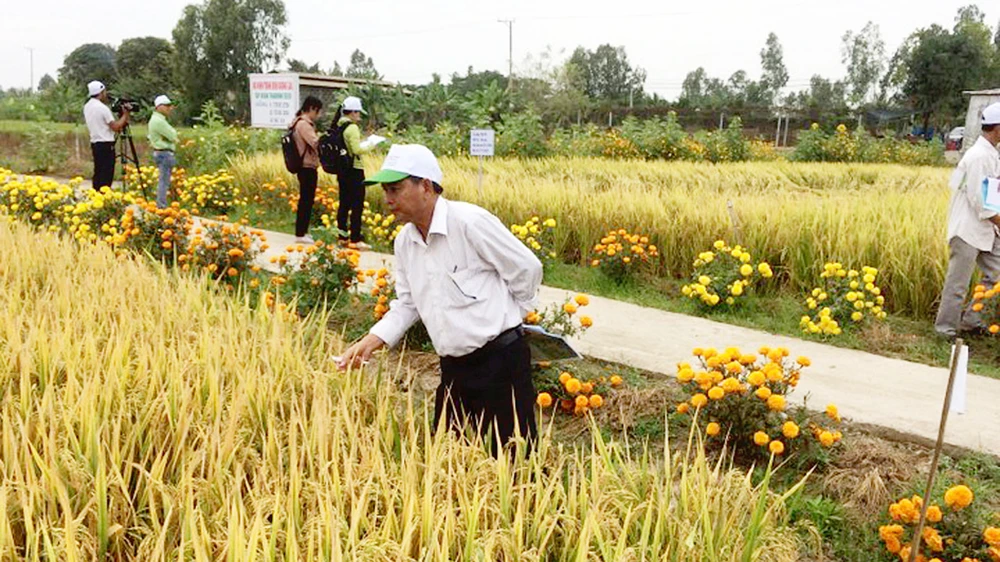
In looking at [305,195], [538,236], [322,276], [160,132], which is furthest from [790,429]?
[160,132]

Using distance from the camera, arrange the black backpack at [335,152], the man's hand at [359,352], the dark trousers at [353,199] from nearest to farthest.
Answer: the man's hand at [359,352], the black backpack at [335,152], the dark trousers at [353,199]

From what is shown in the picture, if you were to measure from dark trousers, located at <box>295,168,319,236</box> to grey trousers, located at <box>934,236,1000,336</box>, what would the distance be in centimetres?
530

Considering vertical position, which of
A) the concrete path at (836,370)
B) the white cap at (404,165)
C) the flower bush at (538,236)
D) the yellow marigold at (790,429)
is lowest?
the concrete path at (836,370)

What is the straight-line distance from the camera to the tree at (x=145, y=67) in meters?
37.3

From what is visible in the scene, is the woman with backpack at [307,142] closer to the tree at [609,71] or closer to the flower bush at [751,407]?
the flower bush at [751,407]

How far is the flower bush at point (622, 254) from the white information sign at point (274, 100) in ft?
35.3

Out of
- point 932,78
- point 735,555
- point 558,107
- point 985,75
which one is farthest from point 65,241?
point 985,75

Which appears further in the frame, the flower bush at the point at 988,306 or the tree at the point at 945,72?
the tree at the point at 945,72

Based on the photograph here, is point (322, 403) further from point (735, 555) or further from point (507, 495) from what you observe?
point (735, 555)

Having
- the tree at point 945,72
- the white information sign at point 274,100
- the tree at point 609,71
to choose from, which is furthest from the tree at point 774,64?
the white information sign at point 274,100

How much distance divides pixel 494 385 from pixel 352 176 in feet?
16.5

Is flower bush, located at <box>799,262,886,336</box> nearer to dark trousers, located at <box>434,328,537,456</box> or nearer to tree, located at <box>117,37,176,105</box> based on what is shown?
dark trousers, located at <box>434,328,537,456</box>

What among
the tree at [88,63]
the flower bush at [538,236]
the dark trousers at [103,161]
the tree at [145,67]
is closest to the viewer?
the flower bush at [538,236]

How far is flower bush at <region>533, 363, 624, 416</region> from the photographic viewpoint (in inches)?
140
